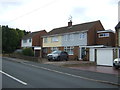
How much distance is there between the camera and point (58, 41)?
4897cm

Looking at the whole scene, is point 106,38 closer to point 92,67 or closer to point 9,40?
point 92,67

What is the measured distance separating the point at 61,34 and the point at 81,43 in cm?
686

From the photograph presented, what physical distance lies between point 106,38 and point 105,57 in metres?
8.66

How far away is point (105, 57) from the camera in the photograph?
106ft

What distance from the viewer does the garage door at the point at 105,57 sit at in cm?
3150

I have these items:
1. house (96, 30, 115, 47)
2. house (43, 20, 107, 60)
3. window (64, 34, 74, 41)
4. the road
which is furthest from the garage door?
the road

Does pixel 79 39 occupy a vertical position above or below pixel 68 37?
below

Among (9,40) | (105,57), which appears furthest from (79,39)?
(9,40)

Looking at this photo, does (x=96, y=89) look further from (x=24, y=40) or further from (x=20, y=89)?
(x=24, y=40)

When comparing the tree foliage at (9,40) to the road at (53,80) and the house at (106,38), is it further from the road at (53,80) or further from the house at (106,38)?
the road at (53,80)

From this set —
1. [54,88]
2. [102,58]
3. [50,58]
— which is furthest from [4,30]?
[54,88]

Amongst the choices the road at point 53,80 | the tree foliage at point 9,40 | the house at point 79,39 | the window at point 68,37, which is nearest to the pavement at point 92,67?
the road at point 53,80

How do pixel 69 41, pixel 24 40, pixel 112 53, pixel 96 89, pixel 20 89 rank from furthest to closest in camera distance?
pixel 24 40
pixel 69 41
pixel 112 53
pixel 96 89
pixel 20 89

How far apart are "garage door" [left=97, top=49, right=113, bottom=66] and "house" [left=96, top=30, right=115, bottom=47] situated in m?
6.82
